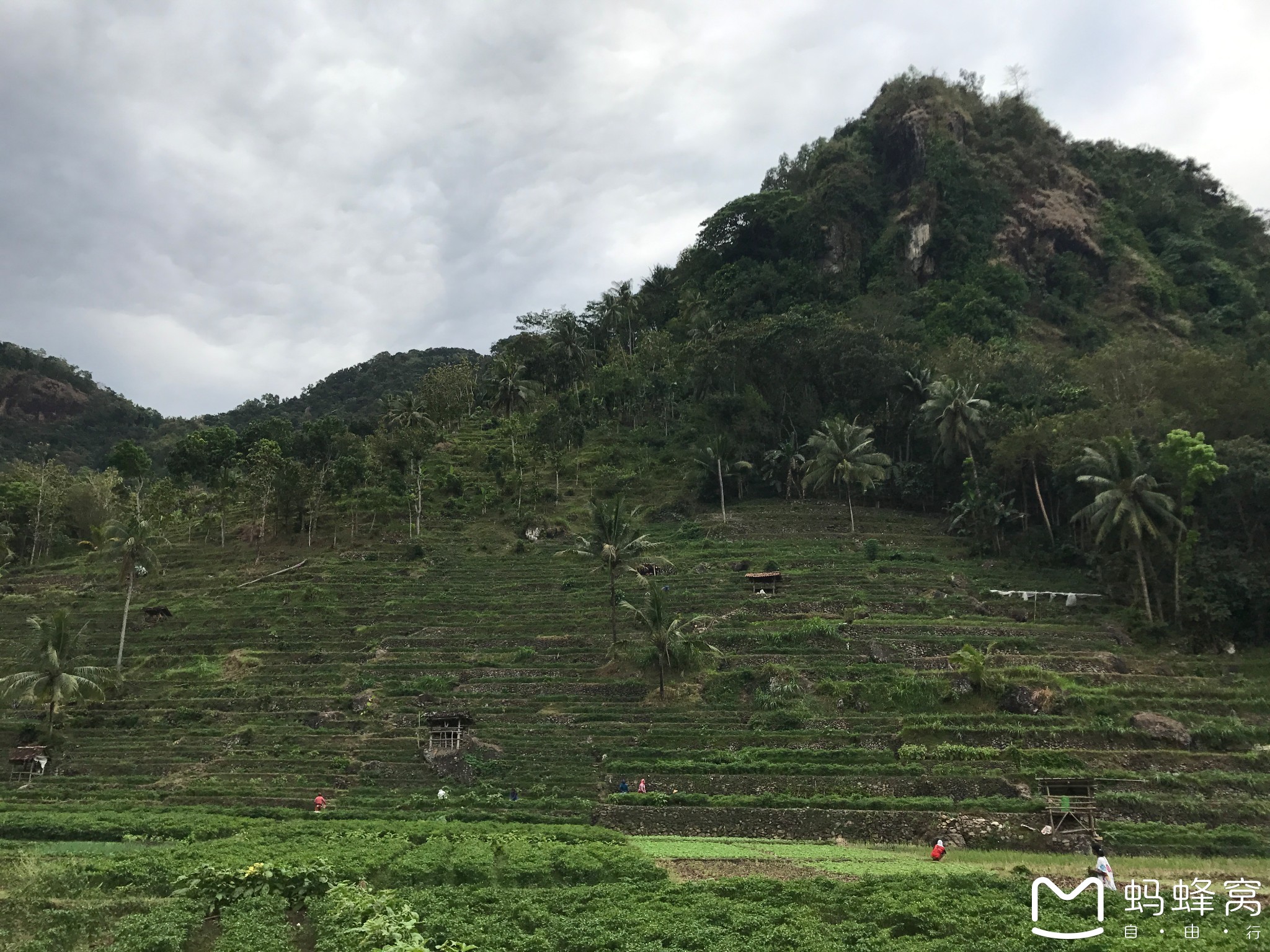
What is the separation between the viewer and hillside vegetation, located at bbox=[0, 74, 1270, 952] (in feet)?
68.4

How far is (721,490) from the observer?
194 ft

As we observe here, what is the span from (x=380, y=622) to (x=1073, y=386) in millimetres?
47276

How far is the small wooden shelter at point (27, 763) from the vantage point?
31766mm

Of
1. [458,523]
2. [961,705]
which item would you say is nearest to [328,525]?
[458,523]

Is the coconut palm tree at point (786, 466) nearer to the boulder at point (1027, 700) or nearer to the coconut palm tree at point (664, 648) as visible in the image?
the coconut palm tree at point (664, 648)

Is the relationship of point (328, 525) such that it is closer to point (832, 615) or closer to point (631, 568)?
point (631, 568)

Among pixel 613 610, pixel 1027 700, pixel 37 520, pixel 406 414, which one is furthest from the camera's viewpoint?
pixel 406 414

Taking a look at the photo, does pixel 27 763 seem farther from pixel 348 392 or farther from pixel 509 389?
pixel 348 392

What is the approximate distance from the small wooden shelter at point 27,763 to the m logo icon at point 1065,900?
3559cm

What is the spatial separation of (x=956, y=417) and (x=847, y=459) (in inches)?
291

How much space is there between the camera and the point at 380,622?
146ft

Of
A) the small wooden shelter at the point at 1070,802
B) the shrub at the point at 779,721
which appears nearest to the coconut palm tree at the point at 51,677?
the shrub at the point at 779,721

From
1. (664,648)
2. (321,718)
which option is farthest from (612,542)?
(321,718)

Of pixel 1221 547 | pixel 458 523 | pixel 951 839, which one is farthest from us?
pixel 458 523
